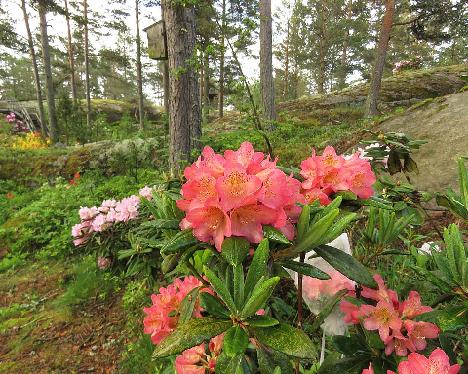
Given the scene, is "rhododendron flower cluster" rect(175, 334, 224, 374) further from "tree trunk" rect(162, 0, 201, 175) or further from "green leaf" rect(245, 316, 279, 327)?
"tree trunk" rect(162, 0, 201, 175)

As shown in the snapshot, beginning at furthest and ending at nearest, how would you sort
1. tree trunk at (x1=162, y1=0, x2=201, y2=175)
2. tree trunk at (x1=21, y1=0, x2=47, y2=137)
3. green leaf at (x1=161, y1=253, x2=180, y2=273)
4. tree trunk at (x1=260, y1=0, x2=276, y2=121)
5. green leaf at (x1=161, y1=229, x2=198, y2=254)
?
tree trunk at (x1=21, y1=0, x2=47, y2=137) → tree trunk at (x1=260, y1=0, x2=276, y2=121) → tree trunk at (x1=162, y1=0, x2=201, y2=175) → green leaf at (x1=161, y1=253, x2=180, y2=273) → green leaf at (x1=161, y1=229, x2=198, y2=254)

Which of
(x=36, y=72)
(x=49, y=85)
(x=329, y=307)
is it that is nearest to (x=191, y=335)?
(x=329, y=307)

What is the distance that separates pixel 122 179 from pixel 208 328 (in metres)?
5.94

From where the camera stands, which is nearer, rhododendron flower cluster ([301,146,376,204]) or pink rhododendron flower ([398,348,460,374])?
pink rhododendron flower ([398,348,460,374])

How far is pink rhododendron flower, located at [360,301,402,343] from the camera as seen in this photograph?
0.78 m

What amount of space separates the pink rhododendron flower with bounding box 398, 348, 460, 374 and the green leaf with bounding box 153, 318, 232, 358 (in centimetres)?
34

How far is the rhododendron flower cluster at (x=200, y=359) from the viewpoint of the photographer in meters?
0.91

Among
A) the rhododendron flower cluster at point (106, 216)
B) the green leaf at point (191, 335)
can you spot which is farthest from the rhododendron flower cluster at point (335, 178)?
the rhododendron flower cluster at point (106, 216)

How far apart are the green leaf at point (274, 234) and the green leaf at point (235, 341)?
0.54ft

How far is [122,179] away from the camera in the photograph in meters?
6.13

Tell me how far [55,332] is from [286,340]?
10.3 ft

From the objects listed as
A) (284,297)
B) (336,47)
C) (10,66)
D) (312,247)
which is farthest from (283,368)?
(10,66)

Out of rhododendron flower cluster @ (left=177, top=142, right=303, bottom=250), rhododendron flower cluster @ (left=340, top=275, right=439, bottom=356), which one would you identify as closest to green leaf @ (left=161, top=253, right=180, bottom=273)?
rhododendron flower cluster @ (left=177, top=142, right=303, bottom=250)

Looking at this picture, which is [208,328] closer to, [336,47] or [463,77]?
[463,77]
